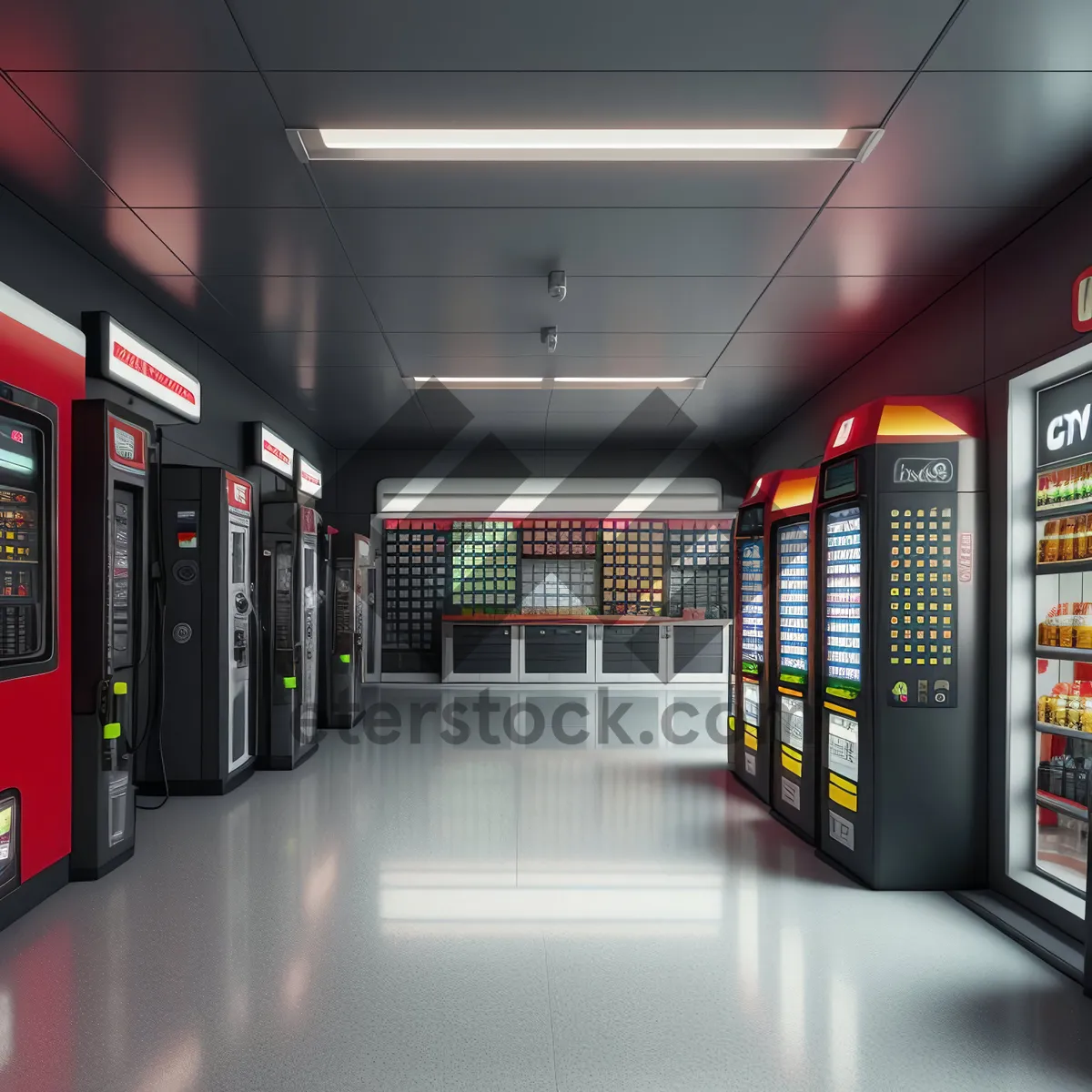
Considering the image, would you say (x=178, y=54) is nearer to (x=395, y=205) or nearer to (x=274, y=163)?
(x=274, y=163)

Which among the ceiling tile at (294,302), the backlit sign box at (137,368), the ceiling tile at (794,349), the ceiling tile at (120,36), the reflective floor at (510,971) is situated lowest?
the reflective floor at (510,971)

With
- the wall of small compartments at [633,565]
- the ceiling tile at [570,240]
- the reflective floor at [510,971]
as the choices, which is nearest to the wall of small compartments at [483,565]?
the wall of small compartments at [633,565]

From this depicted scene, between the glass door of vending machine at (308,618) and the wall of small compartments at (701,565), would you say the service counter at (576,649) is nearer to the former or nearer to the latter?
the wall of small compartments at (701,565)

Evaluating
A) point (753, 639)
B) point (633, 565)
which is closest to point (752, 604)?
point (753, 639)

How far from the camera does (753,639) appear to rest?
19.5 ft

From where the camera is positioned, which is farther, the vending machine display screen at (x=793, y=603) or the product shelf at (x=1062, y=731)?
the vending machine display screen at (x=793, y=603)

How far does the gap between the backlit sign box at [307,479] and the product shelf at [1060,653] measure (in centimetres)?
600

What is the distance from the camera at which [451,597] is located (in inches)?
435

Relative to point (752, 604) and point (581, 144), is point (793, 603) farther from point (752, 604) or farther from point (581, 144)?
point (581, 144)

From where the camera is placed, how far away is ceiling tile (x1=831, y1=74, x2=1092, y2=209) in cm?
292

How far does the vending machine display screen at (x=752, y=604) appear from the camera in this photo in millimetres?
5816

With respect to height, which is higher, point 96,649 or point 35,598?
point 35,598

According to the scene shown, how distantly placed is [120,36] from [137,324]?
271 centimetres

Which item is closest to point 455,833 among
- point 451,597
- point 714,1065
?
point 714,1065
